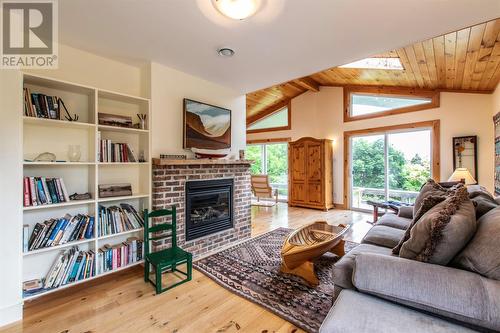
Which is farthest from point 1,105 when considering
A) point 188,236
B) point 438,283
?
point 438,283

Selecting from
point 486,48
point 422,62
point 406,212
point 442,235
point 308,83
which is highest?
point 308,83

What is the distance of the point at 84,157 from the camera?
242 centimetres

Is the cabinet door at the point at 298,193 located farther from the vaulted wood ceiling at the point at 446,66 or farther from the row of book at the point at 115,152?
the row of book at the point at 115,152

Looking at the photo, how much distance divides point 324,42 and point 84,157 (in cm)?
277

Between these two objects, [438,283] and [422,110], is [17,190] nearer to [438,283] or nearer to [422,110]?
[438,283]

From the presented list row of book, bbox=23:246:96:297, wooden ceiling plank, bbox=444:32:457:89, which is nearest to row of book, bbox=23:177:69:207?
row of book, bbox=23:246:96:297

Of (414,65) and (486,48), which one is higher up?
(414,65)

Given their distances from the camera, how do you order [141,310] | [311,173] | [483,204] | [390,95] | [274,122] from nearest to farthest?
[483,204] < [141,310] < [390,95] < [311,173] < [274,122]

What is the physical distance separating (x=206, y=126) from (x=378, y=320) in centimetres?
280

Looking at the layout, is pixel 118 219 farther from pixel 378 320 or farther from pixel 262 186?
pixel 262 186

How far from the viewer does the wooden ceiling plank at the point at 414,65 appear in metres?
3.20

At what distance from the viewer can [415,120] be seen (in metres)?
4.89

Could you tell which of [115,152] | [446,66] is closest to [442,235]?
[115,152]

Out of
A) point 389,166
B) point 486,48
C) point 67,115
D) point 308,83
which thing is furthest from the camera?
point 308,83
